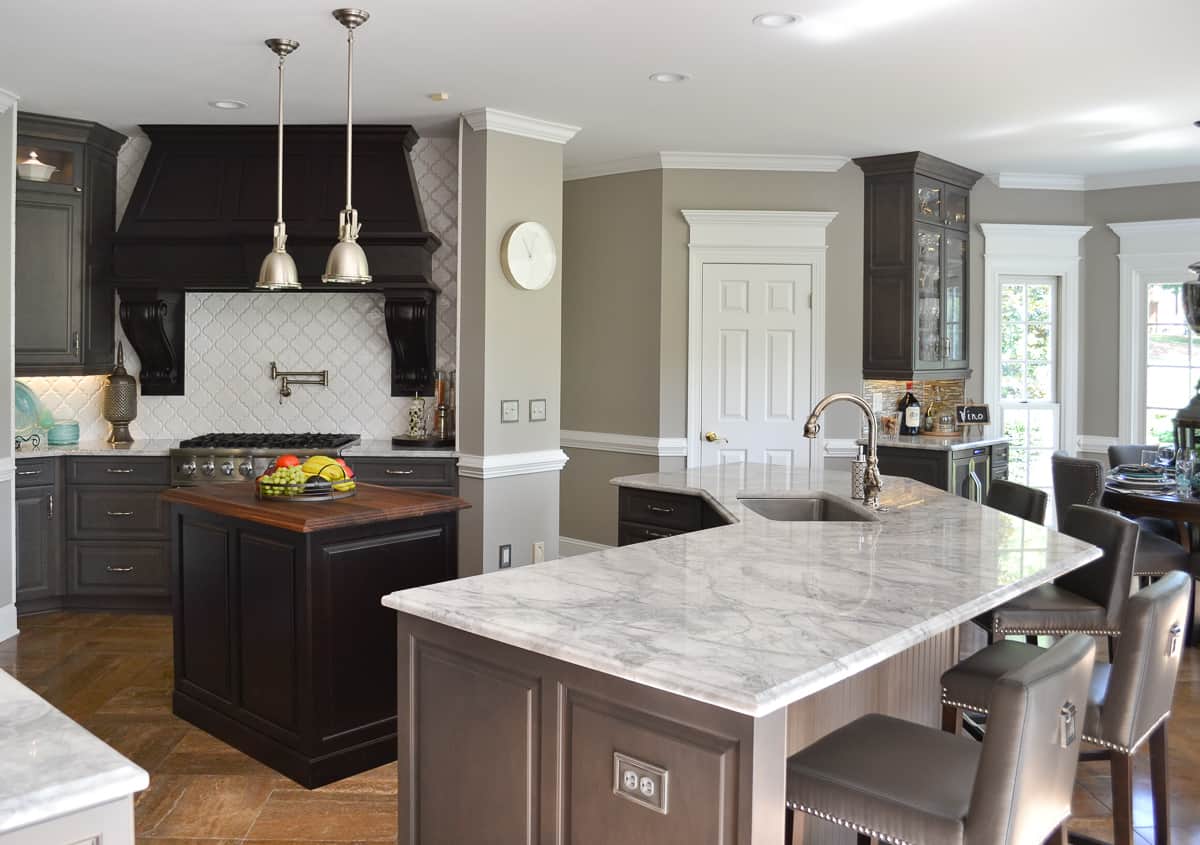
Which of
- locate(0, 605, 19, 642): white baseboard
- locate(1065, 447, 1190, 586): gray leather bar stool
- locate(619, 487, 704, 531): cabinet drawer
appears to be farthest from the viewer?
locate(0, 605, 19, 642): white baseboard

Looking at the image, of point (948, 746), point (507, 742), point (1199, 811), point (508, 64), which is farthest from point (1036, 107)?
point (507, 742)

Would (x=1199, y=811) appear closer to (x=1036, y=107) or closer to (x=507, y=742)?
(x=507, y=742)

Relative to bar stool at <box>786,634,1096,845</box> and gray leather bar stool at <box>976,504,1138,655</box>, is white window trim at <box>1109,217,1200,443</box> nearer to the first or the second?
gray leather bar stool at <box>976,504,1138,655</box>

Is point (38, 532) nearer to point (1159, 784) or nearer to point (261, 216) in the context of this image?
point (261, 216)

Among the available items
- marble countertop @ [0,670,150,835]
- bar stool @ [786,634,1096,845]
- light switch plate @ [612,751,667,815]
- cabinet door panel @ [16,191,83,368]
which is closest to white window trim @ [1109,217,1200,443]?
bar stool @ [786,634,1096,845]

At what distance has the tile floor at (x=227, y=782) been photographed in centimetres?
317

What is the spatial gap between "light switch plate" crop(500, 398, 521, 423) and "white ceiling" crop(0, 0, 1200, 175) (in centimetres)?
157

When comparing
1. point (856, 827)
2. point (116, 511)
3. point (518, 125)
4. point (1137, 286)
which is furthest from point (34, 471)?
point (1137, 286)

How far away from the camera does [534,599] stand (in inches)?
90.0

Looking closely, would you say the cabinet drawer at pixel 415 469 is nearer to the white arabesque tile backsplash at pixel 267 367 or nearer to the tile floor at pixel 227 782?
the white arabesque tile backsplash at pixel 267 367

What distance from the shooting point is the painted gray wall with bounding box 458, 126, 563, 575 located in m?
5.57

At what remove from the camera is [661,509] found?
4379 mm

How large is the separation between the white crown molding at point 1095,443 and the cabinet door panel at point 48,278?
6.74 metres

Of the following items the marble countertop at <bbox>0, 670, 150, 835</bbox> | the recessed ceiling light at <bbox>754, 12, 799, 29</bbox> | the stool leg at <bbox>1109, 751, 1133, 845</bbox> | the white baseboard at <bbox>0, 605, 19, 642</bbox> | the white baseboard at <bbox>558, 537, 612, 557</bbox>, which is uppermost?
the recessed ceiling light at <bbox>754, 12, 799, 29</bbox>
